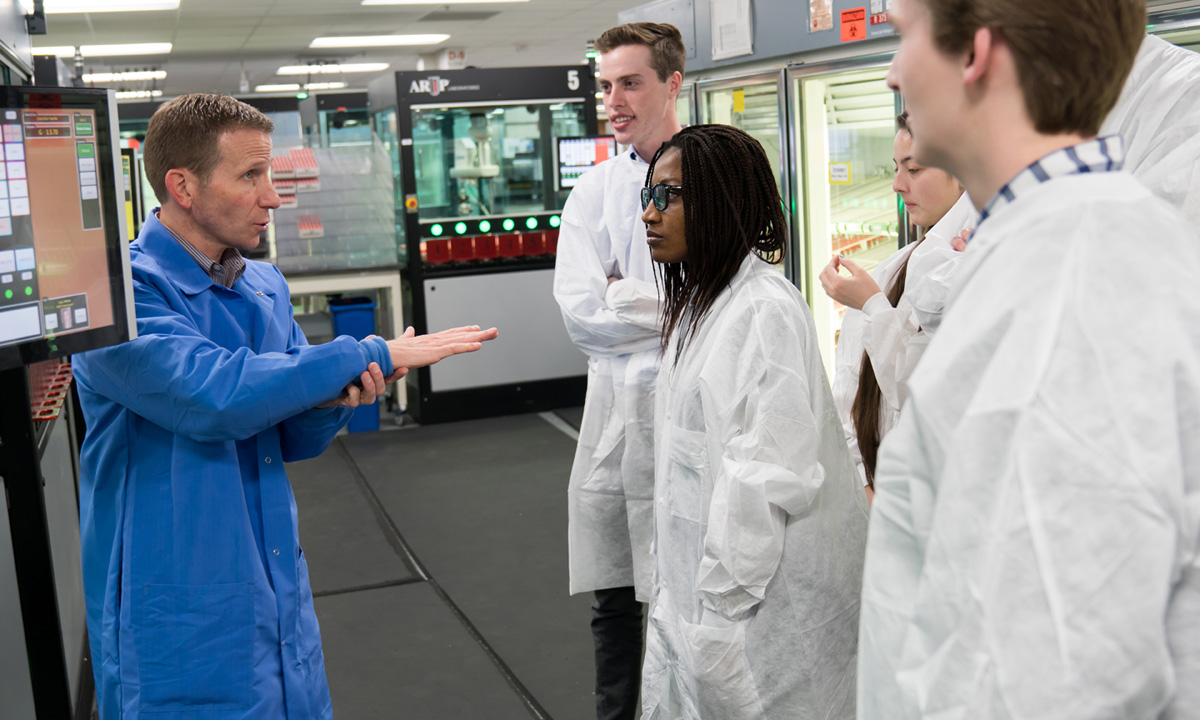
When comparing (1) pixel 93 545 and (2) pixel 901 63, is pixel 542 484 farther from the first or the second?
(2) pixel 901 63

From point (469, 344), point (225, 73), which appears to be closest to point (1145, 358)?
point (469, 344)

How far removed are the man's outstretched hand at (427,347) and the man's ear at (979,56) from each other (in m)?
1.03

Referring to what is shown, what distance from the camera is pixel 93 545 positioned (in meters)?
1.60

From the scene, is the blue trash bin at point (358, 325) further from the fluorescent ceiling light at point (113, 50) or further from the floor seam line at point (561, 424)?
the fluorescent ceiling light at point (113, 50)

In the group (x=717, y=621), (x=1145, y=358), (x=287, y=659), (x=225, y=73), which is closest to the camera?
(x=1145, y=358)

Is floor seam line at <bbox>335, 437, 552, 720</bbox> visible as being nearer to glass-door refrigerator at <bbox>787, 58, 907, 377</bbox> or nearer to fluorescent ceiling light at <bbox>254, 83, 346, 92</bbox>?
glass-door refrigerator at <bbox>787, 58, 907, 377</bbox>

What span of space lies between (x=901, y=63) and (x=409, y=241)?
5452 mm

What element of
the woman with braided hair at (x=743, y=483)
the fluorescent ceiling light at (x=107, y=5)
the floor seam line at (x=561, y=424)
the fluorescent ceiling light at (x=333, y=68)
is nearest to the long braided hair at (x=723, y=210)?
the woman with braided hair at (x=743, y=483)

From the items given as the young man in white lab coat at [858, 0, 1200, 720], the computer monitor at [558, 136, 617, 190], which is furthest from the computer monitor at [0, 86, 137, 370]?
the computer monitor at [558, 136, 617, 190]

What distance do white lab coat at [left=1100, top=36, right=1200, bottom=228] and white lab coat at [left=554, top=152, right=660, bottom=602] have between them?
1.05 metres

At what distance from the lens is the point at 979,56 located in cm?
76

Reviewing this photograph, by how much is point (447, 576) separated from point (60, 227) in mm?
2709

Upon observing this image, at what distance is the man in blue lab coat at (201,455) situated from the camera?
1.51 metres

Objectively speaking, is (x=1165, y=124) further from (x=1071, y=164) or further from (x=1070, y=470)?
(x=1070, y=470)
